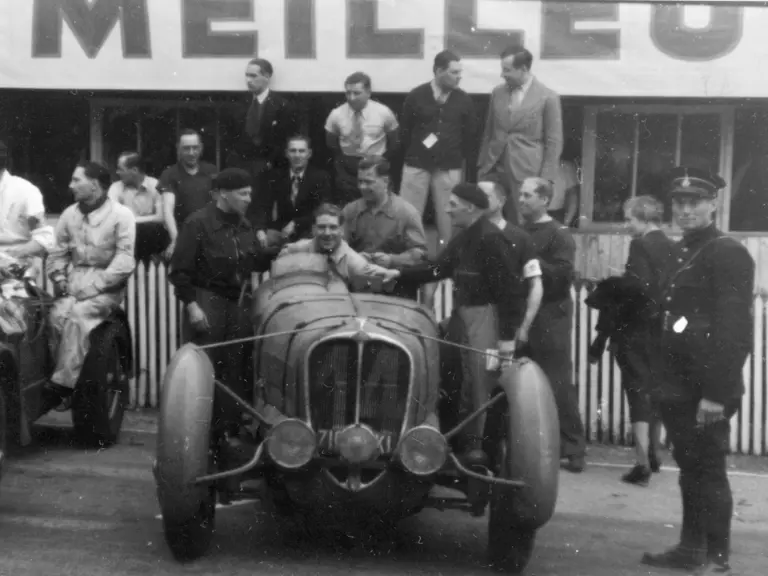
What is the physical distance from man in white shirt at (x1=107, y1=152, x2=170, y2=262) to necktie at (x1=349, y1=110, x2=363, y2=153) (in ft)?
5.90

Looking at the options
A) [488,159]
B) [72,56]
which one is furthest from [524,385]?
[72,56]

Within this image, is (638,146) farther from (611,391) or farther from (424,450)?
(424,450)

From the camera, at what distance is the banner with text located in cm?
1082

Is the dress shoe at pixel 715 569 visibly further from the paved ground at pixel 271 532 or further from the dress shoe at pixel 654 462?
the dress shoe at pixel 654 462

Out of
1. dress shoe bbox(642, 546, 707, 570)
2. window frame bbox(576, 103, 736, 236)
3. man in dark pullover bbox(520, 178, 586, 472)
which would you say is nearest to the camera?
dress shoe bbox(642, 546, 707, 570)

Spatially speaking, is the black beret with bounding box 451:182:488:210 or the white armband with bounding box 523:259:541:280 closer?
the black beret with bounding box 451:182:488:210

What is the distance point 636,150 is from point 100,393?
227 inches

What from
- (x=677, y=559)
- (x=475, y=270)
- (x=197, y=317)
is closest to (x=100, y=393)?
(x=197, y=317)

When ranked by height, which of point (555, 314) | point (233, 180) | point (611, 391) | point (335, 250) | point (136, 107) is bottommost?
point (611, 391)

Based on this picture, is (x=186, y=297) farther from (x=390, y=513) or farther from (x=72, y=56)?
(x=72, y=56)

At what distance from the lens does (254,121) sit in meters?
10.7

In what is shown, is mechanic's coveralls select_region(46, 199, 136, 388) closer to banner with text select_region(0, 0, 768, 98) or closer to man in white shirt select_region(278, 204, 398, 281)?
man in white shirt select_region(278, 204, 398, 281)

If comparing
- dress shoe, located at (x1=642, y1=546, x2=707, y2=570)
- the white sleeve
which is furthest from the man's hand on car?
dress shoe, located at (x1=642, y1=546, x2=707, y2=570)

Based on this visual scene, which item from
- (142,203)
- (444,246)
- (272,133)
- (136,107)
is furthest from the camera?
(136,107)
